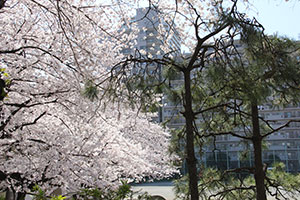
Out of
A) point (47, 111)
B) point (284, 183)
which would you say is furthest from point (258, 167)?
point (47, 111)

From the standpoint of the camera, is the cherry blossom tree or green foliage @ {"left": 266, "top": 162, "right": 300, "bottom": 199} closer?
green foliage @ {"left": 266, "top": 162, "right": 300, "bottom": 199}

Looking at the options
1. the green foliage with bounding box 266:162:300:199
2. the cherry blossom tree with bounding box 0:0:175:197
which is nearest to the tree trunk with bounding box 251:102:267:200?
the green foliage with bounding box 266:162:300:199

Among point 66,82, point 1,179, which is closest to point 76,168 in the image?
point 1,179

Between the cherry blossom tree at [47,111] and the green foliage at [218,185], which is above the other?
the cherry blossom tree at [47,111]

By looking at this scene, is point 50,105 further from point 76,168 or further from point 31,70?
point 76,168

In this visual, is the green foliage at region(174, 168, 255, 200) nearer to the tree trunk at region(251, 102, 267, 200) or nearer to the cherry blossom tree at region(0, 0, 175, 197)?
the tree trunk at region(251, 102, 267, 200)

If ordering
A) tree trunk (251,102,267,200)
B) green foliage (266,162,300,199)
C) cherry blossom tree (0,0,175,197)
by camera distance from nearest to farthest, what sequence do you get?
tree trunk (251,102,267,200) → green foliage (266,162,300,199) → cherry blossom tree (0,0,175,197)

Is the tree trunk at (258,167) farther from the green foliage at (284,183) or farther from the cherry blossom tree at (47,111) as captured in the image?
the cherry blossom tree at (47,111)

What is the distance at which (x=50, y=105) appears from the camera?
4.63 metres

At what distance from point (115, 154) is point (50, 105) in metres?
1.70

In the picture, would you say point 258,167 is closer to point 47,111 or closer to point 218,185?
point 218,185

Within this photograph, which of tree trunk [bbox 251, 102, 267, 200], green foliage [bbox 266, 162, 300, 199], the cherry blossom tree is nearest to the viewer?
tree trunk [bbox 251, 102, 267, 200]

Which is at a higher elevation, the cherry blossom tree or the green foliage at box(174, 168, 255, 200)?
the cherry blossom tree

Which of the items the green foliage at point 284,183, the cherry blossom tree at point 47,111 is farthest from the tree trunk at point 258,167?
the cherry blossom tree at point 47,111
